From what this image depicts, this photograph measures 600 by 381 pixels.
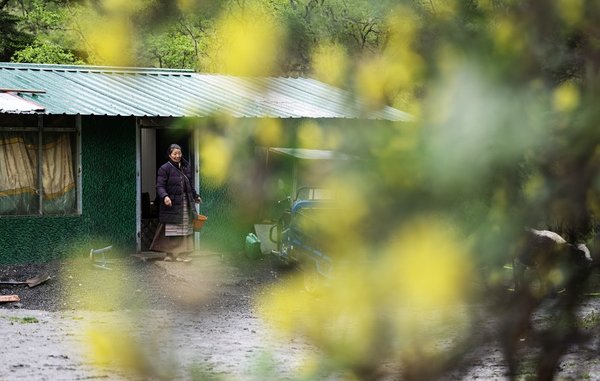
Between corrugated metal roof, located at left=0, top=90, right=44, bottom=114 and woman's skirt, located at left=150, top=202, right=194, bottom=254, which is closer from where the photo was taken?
corrugated metal roof, located at left=0, top=90, right=44, bottom=114

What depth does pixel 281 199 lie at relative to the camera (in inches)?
77.5

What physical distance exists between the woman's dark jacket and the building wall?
2.35ft

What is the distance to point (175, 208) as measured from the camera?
13.9 m

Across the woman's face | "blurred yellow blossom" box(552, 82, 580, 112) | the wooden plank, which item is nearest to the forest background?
"blurred yellow blossom" box(552, 82, 580, 112)

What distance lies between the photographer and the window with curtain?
538 inches

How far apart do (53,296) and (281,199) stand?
33.8ft

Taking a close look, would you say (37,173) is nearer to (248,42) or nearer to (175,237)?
(175,237)

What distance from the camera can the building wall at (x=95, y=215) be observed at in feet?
44.9

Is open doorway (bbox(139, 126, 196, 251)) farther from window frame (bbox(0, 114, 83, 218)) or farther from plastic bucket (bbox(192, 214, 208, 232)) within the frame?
window frame (bbox(0, 114, 83, 218))

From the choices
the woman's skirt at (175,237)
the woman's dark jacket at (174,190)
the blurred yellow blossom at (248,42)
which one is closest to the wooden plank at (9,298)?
the woman's dark jacket at (174,190)

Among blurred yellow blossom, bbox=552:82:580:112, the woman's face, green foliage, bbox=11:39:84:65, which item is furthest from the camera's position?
green foliage, bbox=11:39:84:65

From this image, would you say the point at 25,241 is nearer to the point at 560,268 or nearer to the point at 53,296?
the point at 53,296

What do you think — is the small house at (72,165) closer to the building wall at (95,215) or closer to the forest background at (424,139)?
the building wall at (95,215)

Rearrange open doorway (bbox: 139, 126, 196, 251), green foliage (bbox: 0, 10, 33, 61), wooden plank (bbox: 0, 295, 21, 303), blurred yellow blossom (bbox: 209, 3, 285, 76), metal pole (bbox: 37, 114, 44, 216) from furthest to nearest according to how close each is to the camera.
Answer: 1. green foliage (bbox: 0, 10, 33, 61)
2. open doorway (bbox: 139, 126, 196, 251)
3. metal pole (bbox: 37, 114, 44, 216)
4. wooden plank (bbox: 0, 295, 21, 303)
5. blurred yellow blossom (bbox: 209, 3, 285, 76)
